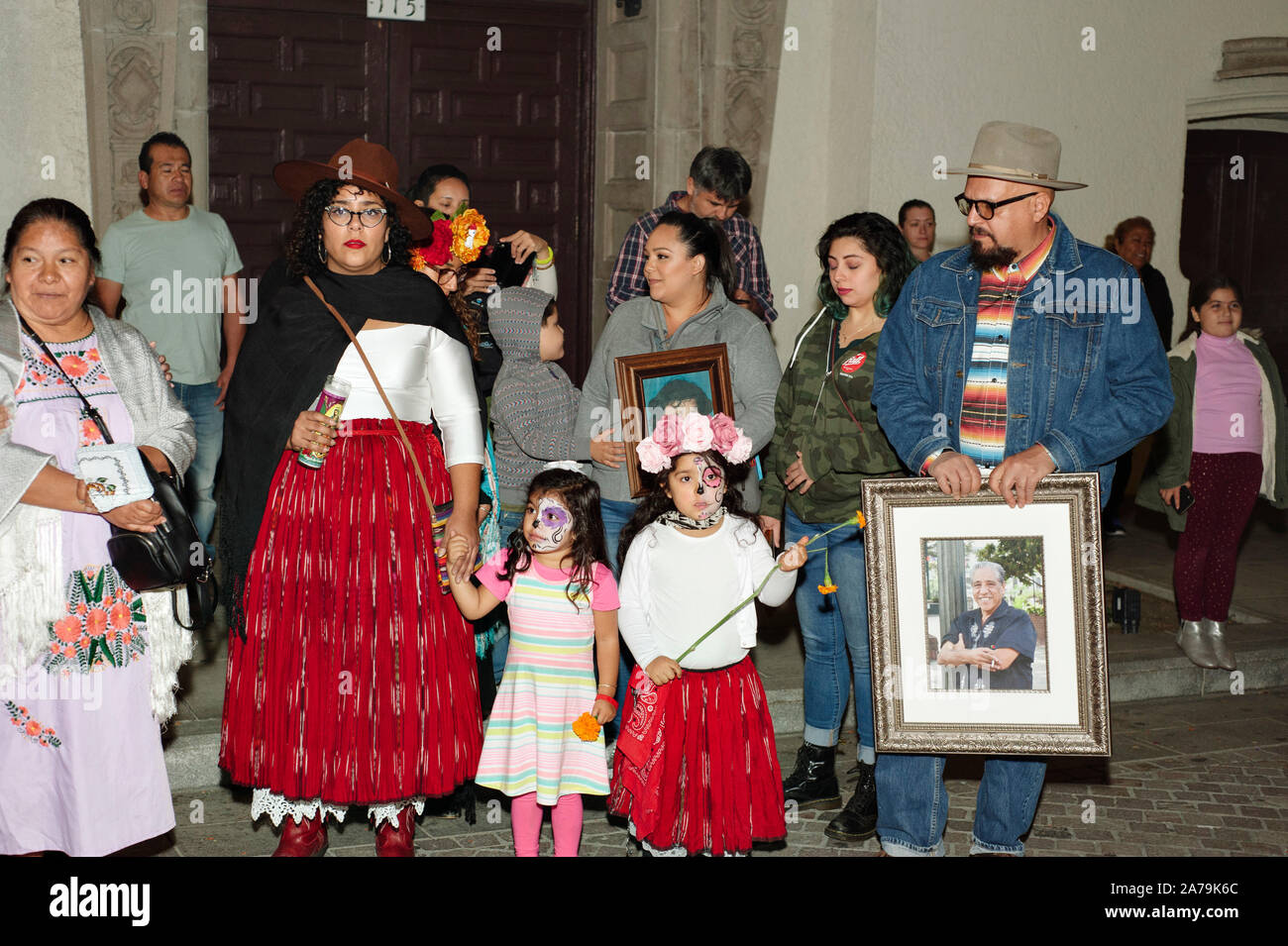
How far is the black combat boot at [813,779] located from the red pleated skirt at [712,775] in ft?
3.20

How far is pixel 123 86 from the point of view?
7805mm

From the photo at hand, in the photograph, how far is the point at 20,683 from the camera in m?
4.26

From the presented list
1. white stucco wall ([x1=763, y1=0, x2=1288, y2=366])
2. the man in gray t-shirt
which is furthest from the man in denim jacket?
white stucco wall ([x1=763, y1=0, x2=1288, y2=366])

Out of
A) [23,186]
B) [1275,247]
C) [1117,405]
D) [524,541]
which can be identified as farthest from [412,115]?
[1275,247]

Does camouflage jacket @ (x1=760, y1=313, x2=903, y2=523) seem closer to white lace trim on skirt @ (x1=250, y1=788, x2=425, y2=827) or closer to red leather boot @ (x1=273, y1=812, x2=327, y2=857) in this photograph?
white lace trim on skirt @ (x1=250, y1=788, x2=425, y2=827)

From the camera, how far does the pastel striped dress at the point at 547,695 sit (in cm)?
464

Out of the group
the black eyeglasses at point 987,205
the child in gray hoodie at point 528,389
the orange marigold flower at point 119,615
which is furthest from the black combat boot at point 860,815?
the orange marigold flower at point 119,615

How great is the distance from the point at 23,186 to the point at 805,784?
17.9 ft

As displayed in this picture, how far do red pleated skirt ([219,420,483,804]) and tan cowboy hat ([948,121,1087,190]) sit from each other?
81.1 inches

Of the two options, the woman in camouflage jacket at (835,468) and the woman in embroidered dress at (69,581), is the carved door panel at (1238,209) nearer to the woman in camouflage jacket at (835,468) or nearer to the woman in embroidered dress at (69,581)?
the woman in camouflage jacket at (835,468)

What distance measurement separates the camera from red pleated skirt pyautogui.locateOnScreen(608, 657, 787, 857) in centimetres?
461

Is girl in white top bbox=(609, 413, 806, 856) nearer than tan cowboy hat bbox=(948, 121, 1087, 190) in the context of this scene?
No

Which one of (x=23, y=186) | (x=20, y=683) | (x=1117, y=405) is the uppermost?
(x=23, y=186)

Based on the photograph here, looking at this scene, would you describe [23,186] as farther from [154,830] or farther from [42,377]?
[154,830]
